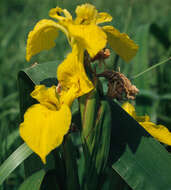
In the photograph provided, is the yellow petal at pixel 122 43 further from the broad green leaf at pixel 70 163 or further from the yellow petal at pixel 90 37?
the broad green leaf at pixel 70 163

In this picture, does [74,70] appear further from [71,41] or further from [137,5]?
[137,5]

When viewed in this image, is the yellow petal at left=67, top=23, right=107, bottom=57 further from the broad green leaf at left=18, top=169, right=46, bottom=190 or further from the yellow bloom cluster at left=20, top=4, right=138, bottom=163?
the broad green leaf at left=18, top=169, right=46, bottom=190

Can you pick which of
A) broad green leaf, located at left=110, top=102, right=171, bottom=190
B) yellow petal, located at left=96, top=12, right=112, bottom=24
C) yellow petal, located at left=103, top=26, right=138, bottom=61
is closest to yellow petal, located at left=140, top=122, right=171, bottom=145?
broad green leaf, located at left=110, top=102, right=171, bottom=190

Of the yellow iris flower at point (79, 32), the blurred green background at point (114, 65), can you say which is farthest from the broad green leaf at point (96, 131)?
the blurred green background at point (114, 65)

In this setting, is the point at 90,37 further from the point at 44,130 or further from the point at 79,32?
the point at 44,130

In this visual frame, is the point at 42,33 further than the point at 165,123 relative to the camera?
No

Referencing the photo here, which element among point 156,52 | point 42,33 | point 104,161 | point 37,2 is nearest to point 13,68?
point 156,52

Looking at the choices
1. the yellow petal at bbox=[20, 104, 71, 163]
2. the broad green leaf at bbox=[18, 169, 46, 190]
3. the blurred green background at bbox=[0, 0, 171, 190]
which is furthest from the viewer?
the blurred green background at bbox=[0, 0, 171, 190]
